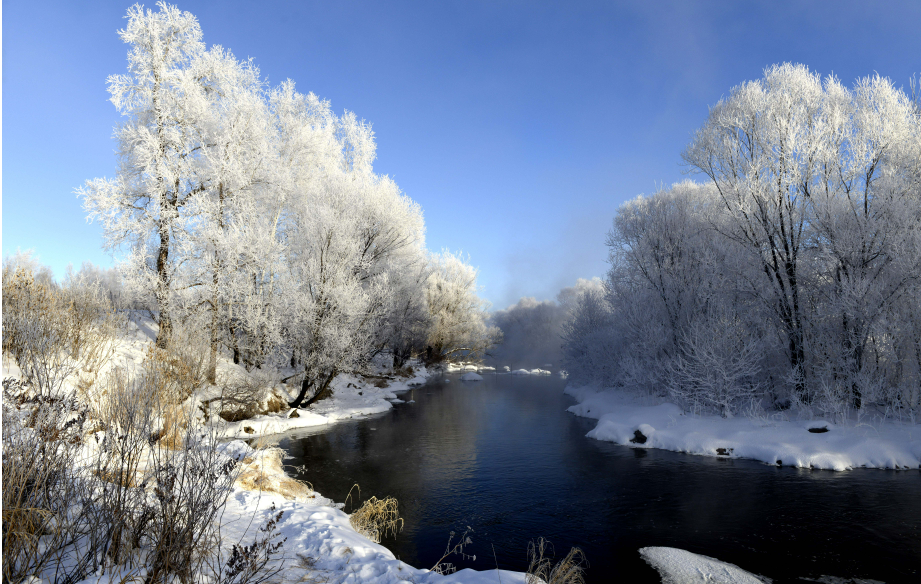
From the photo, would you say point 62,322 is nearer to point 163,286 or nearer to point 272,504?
point 163,286

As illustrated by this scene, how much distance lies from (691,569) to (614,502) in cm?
335

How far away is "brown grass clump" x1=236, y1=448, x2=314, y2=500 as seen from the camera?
8797 millimetres

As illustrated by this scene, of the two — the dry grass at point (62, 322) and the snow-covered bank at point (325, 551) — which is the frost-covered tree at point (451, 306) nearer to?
the dry grass at point (62, 322)

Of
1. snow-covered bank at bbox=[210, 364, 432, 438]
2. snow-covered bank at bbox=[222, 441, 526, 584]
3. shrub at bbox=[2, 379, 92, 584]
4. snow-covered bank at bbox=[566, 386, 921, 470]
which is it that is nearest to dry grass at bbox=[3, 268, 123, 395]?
snow-covered bank at bbox=[210, 364, 432, 438]

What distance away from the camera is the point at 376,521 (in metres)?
8.68

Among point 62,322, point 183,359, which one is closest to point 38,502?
point 62,322

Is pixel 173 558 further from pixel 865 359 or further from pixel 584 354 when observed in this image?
pixel 584 354

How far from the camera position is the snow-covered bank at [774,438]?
42.7 feet

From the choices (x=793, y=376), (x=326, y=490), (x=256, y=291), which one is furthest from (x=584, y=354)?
(x=326, y=490)

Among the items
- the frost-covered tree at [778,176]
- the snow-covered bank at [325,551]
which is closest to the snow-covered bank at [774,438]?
the frost-covered tree at [778,176]

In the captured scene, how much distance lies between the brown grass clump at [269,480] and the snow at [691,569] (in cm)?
680

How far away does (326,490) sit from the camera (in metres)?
10.9

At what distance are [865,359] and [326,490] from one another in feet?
58.9

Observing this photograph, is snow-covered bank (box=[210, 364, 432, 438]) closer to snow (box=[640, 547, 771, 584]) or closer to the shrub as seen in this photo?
the shrub
